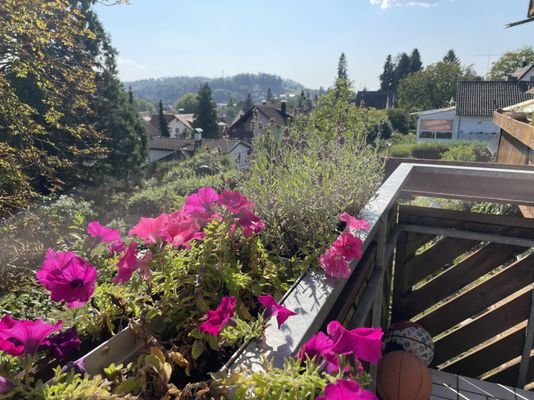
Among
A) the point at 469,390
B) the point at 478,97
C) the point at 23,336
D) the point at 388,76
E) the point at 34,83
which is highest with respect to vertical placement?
the point at 388,76

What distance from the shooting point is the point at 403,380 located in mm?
1809

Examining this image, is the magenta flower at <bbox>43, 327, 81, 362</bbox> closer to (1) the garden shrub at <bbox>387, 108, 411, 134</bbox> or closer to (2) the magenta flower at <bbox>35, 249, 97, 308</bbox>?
(2) the magenta flower at <bbox>35, 249, 97, 308</bbox>

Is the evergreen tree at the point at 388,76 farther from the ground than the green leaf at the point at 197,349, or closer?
farther from the ground

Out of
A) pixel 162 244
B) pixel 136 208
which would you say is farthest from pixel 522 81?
pixel 162 244

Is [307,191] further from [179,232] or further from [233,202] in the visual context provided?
[179,232]

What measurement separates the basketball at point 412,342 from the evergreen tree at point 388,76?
66.9 m

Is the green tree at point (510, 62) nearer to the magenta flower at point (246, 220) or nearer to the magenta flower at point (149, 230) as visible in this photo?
the magenta flower at point (246, 220)

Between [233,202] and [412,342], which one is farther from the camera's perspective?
[412,342]

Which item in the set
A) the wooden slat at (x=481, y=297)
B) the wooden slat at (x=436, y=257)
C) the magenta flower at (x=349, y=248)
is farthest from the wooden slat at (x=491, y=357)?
the magenta flower at (x=349, y=248)

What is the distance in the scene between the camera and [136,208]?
49.1ft

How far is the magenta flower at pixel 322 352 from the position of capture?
2.33ft

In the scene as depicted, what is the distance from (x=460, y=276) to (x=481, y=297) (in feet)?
0.53

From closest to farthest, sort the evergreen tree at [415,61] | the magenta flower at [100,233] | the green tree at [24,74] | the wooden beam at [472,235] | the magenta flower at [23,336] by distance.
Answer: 1. the magenta flower at [23,336]
2. the magenta flower at [100,233]
3. the wooden beam at [472,235]
4. the green tree at [24,74]
5. the evergreen tree at [415,61]

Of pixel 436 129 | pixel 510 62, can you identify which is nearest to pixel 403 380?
pixel 436 129
